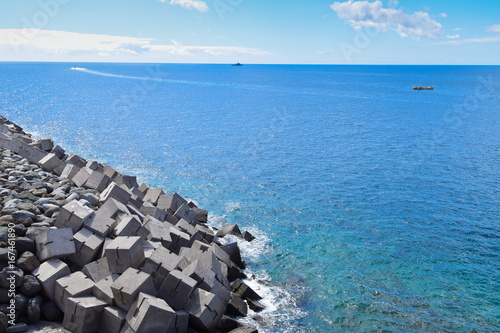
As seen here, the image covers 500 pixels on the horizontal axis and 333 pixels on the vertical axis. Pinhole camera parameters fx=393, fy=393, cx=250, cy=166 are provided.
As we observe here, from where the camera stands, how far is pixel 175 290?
11711mm

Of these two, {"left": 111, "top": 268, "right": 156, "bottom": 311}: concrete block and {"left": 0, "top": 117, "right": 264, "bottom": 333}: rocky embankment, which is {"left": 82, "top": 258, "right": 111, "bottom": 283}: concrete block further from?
{"left": 111, "top": 268, "right": 156, "bottom": 311}: concrete block

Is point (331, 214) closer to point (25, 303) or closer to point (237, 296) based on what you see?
point (237, 296)

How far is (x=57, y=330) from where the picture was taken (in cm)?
1039

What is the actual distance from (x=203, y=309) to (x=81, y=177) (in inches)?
408

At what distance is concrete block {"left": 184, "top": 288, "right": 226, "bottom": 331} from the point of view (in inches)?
457

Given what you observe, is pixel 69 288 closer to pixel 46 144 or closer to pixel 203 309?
pixel 203 309

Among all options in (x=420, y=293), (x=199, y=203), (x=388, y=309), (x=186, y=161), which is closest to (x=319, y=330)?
(x=388, y=309)

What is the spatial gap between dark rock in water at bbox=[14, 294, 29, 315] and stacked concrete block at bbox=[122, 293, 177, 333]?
2.87 m

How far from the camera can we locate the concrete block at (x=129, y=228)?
540 inches

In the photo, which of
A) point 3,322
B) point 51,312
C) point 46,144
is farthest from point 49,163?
point 3,322

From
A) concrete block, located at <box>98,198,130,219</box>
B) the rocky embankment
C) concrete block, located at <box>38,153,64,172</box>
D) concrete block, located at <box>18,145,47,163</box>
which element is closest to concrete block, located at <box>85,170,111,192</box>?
the rocky embankment

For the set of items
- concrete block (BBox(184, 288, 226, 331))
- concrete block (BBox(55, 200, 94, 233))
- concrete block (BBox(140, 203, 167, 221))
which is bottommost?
concrete block (BBox(184, 288, 226, 331))

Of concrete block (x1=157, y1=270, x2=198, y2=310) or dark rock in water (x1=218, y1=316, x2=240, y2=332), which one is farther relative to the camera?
dark rock in water (x1=218, y1=316, x2=240, y2=332)

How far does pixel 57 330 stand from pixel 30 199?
648cm
